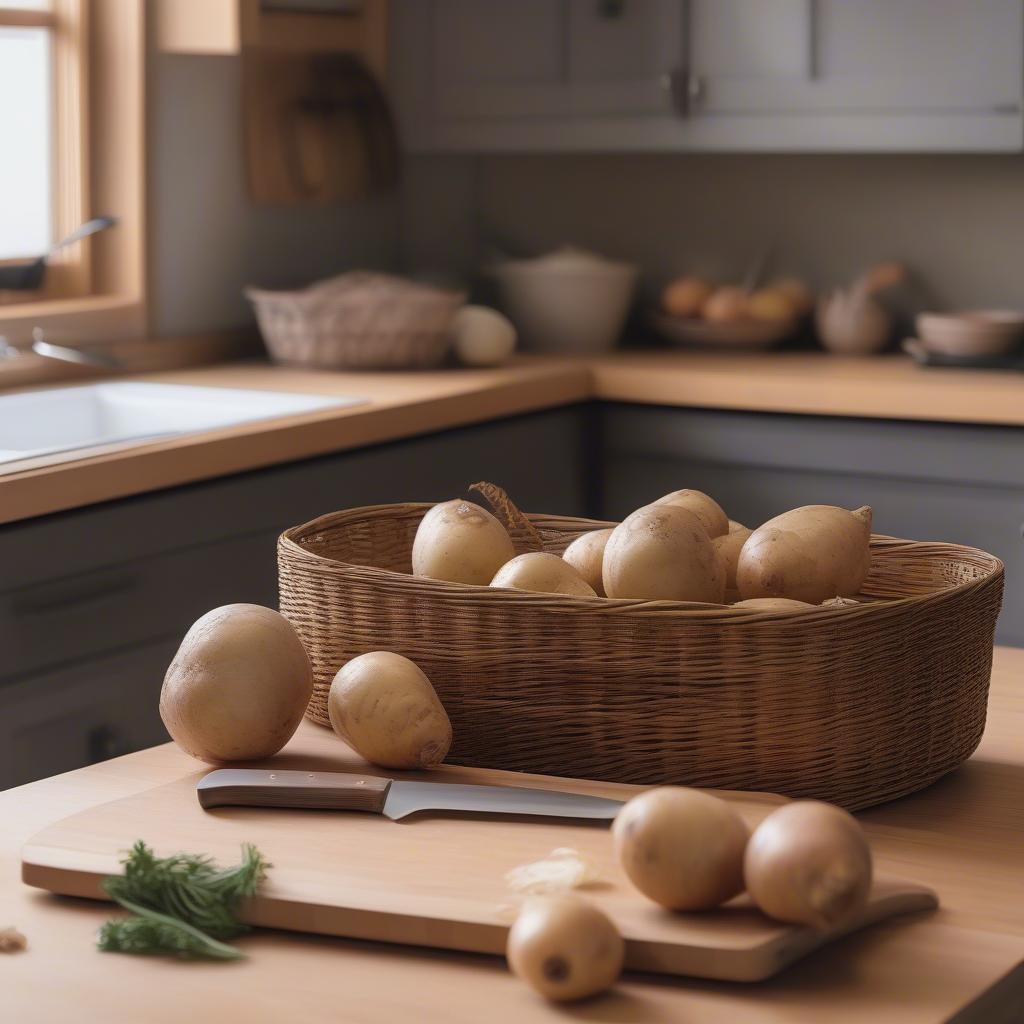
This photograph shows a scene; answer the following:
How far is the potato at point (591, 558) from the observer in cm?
114

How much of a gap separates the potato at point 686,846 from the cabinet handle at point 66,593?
4.74 ft

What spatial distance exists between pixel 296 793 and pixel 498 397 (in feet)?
6.41

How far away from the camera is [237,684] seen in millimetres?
1007

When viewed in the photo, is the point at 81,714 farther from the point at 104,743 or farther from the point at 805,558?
the point at 805,558

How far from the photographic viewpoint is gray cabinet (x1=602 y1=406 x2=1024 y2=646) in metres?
2.75

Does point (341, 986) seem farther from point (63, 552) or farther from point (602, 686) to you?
point (63, 552)

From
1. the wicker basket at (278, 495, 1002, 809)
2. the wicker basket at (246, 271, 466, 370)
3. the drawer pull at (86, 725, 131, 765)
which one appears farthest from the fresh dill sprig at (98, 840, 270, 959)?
the wicker basket at (246, 271, 466, 370)

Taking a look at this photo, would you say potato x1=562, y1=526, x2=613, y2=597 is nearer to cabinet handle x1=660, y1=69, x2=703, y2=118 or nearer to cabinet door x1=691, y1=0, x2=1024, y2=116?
cabinet door x1=691, y1=0, x2=1024, y2=116

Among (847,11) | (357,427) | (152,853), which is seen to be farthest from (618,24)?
(152,853)

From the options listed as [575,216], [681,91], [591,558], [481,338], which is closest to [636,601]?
[591,558]

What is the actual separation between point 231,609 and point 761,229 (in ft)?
8.70

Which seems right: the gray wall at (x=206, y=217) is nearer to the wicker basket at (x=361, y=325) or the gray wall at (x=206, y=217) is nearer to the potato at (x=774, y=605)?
the wicker basket at (x=361, y=325)

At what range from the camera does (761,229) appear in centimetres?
352

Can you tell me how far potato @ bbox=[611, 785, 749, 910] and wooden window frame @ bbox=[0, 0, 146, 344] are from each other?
240 cm
